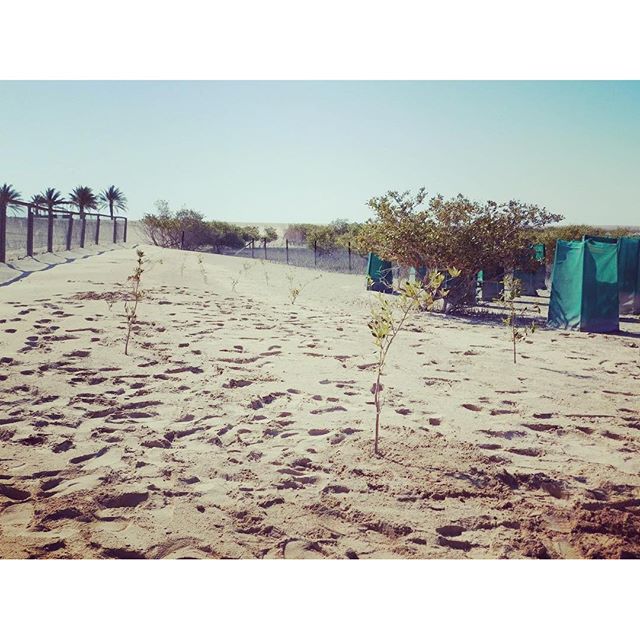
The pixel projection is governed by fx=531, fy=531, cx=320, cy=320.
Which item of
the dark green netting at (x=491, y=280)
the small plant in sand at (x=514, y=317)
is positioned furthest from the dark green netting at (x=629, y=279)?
the small plant in sand at (x=514, y=317)

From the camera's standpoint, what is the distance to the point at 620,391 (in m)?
4.35

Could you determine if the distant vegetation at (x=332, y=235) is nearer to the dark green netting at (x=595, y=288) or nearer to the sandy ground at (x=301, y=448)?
the dark green netting at (x=595, y=288)

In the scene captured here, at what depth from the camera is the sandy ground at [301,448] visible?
2.22 meters

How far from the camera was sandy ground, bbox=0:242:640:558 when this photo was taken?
222 centimetres

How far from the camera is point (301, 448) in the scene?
2.99 m

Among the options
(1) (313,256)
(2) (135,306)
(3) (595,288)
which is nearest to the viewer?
(2) (135,306)

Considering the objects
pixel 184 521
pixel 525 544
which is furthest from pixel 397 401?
pixel 184 521

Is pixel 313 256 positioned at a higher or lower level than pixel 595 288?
higher

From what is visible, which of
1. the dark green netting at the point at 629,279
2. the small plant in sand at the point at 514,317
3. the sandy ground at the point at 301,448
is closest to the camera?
the sandy ground at the point at 301,448

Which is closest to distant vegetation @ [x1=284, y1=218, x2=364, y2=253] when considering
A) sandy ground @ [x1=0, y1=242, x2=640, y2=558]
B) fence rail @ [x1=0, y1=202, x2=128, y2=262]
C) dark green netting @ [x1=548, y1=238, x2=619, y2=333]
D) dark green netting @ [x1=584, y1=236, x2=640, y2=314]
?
fence rail @ [x1=0, y1=202, x2=128, y2=262]

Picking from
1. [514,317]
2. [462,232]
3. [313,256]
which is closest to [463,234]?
[462,232]

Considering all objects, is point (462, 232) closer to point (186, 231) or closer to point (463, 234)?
point (463, 234)

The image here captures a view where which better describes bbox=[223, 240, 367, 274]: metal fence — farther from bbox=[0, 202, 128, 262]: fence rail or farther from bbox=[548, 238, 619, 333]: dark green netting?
bbox=[548, 238, 619, 333]: dark green netting

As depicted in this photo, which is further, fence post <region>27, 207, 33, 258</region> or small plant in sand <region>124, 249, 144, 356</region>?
fence post <region>27, 207, 33, 258</region>
